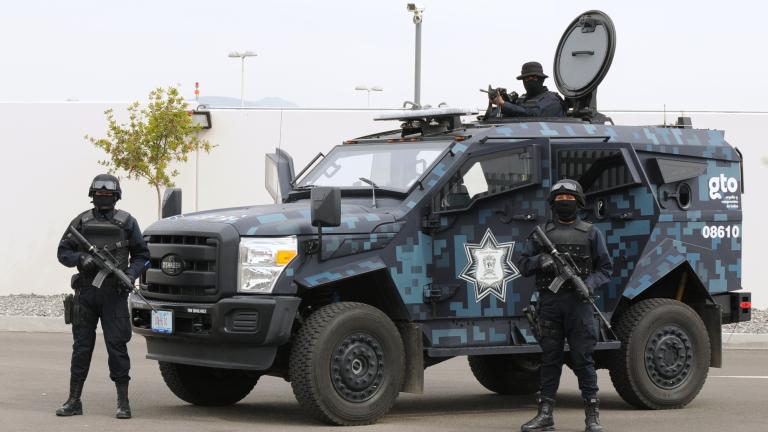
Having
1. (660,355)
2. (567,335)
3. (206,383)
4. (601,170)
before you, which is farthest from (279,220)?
(660,355)

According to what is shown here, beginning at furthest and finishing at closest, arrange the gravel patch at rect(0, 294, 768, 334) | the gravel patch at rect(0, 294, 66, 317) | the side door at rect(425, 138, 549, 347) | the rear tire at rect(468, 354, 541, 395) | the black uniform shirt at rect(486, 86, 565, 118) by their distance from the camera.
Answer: the gravel patch at rect(0, 294, 66, 317), the gravel patch at rect(0, 294, 768, 334), the rear tire at rect(468, 354, 541, 395), the black uniform shirt at rect(486, 86, 565, 118), the side door at rect(425, 138, 549, 347)

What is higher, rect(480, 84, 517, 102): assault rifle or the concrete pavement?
rect(480, 84, 517, 102): assault rifle

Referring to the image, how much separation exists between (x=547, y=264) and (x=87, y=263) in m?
3.27

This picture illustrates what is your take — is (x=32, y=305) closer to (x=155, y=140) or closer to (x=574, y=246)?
(x=155, y=140)

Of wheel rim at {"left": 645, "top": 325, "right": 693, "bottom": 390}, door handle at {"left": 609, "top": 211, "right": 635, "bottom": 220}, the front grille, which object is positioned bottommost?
wheel rim at {"left": 645, "top": 325, "right": 693, "bottom": 390}

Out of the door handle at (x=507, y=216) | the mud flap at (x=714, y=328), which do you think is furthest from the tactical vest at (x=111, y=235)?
the mud flap at (x=714, y=328)

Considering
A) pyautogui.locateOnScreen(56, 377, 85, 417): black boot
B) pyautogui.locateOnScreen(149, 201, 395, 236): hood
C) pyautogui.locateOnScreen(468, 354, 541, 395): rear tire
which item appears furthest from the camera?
pyautogui.locateOnScreen(468, 354, 541, 395): rear tire

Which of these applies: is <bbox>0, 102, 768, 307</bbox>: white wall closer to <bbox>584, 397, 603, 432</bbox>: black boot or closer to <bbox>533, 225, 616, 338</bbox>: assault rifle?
<bbox>533, 225, 616, 338</bbox>: assault rifle

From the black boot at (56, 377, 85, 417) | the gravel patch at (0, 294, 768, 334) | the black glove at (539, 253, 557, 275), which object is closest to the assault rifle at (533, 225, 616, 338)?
the black glove at (539, 253, 557, 275)

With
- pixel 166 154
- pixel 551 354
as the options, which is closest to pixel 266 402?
pixel 551 354

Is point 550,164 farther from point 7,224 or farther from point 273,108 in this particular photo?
point 7,224

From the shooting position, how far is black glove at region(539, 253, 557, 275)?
952 centimetres

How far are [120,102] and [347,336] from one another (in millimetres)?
19164

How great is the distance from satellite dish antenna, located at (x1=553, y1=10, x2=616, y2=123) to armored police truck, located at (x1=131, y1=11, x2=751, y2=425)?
0.03m
